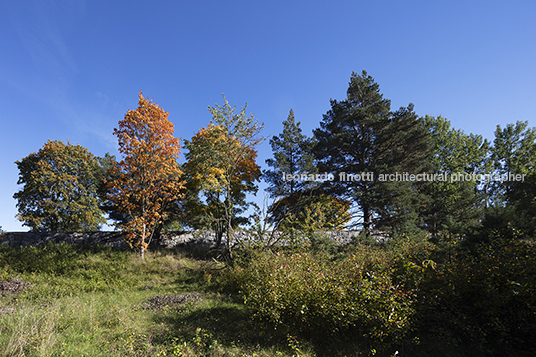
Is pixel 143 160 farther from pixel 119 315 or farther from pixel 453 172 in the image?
pixel 453 172

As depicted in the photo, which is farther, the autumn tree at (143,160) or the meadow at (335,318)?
the autumn tree at (143,160)

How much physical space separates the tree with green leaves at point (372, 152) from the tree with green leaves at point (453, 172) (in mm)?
2554

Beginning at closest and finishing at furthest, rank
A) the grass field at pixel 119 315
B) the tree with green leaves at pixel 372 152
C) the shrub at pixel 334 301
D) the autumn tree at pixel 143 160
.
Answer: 1. the grass field at pixel 119 315
2. the shrub at pixel 334 301
3. the autumn tree at pixel 143 160
4. the tree with green leaves at pixel 372 152

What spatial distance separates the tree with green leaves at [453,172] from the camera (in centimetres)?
1671

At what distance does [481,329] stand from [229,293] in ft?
21.6

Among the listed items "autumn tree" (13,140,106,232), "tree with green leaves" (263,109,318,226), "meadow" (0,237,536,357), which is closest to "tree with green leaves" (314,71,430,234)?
"tree with green leaves" (263,109,318,226)

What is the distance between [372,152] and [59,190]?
24.1 meters

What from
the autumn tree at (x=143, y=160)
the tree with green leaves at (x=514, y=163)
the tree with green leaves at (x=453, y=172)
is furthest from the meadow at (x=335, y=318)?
the tree with green leaves at (x=514, y=163)

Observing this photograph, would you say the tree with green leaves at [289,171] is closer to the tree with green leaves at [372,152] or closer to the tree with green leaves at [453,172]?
the tree with green leaves at [372,152]

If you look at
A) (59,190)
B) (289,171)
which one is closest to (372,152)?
(289,171)

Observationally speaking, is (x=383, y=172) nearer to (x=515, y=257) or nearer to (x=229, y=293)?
(x=515, y=257)

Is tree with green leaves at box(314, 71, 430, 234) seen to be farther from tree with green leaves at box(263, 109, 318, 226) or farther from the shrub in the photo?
the shrub

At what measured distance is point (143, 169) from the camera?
1266 centimetres

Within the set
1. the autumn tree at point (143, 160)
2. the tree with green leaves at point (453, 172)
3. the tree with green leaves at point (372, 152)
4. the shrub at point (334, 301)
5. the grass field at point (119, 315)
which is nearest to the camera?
the grass field at point (119, 315)
